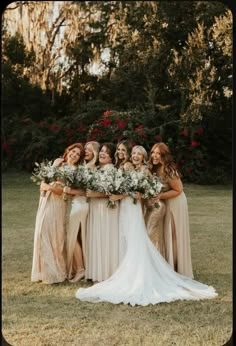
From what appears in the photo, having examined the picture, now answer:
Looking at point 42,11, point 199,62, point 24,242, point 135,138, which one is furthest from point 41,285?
point 42,11

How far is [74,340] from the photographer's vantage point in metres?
3.92

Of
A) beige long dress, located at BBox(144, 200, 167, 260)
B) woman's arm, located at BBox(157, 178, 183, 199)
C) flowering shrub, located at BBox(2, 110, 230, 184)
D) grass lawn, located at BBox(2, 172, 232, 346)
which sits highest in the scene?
flowering shrub, located at BBox(2, 110, 230, 184)

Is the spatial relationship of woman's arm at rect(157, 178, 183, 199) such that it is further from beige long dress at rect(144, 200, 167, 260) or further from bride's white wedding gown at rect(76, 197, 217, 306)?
bride's white wedding gown at rect(76, 197, 217, 306)

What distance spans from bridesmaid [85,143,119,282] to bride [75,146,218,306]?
0.56 feet

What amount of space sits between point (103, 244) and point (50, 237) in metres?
0.52

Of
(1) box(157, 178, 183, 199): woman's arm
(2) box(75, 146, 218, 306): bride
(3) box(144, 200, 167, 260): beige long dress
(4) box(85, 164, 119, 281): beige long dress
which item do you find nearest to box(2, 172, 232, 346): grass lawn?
(2) box(75, 146, 218, 306): bride

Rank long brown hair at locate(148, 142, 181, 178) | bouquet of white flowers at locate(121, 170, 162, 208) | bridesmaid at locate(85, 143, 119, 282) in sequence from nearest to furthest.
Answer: bouquet of white flowers at locate(121, 170, 162, 208) → bridesmaid at locate(85, 143, 119, 282) → long brown hair at locate(148, 142, 181, 178)

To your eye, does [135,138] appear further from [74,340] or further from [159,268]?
[74,340]

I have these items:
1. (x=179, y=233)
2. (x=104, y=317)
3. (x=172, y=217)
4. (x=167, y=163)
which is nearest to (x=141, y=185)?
(x=167, y=163)

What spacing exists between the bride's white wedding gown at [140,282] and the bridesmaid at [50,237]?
453 mm

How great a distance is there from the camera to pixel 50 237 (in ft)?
16.8

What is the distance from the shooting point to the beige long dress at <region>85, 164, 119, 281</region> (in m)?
5.09

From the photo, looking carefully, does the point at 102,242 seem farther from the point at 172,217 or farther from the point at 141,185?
the point at 172,217

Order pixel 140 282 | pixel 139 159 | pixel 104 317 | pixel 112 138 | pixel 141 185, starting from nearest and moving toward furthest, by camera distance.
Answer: pixel 104 317 < pixel 140 282 < pixel 141 185 < pixel 139 159 < pixel 112 138
